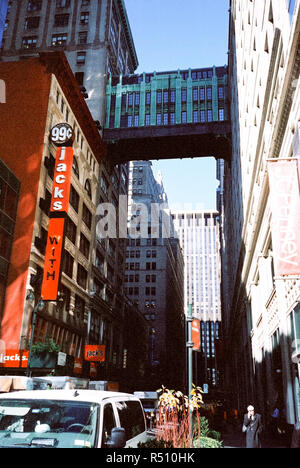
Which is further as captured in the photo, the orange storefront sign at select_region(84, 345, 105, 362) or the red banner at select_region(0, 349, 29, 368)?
the orange storefront sign at select_region(84, 345, 105, 362)

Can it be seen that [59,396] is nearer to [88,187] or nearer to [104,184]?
[88,187]

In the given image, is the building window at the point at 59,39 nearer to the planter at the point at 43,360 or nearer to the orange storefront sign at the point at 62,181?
the orange storefront sign at the point at 62,181

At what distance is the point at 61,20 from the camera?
65.7 m

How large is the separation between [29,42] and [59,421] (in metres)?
68.4

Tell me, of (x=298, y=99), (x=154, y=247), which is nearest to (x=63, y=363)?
(x=298, y=99)

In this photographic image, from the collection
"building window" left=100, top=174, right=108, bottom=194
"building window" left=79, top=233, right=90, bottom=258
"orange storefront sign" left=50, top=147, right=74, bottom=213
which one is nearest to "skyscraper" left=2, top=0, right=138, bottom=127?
"building window" left=100, top=174, right=108, bottom=194

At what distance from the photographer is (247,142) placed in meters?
35.9

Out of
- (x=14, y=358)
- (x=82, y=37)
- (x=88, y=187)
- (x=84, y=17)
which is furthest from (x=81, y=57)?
(x=14, y=358)

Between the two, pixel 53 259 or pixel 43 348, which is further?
pixel 53 259

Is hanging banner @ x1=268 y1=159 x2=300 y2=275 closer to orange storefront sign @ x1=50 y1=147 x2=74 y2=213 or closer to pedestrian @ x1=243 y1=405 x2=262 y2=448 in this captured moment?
pedestrian @ x1=243 y1=405 x2=262 y2=448

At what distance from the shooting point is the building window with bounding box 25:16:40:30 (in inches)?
2584

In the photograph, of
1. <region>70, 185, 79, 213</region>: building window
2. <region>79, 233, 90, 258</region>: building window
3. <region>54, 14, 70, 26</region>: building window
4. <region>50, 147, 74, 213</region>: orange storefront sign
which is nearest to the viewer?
<region>50, 147, 74, 213</region>: orange storefront sign

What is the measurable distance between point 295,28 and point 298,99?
229 cm

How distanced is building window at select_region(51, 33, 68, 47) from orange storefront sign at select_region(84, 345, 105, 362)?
4572 centimetres
